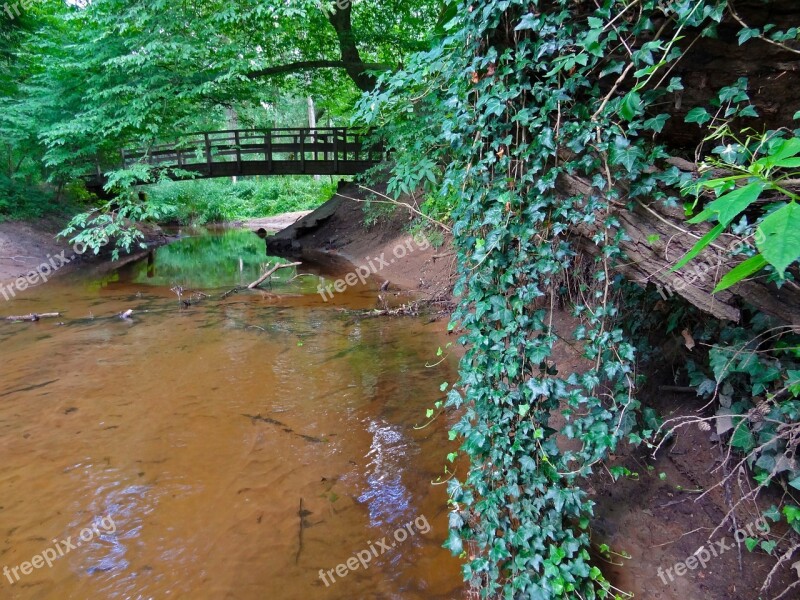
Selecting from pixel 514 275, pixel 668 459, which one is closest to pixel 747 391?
pixel 668 459

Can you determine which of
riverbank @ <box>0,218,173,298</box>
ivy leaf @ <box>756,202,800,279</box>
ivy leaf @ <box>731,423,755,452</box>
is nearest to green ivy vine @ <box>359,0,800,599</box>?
ivy leaf @ <box>731,423,755,452</box>

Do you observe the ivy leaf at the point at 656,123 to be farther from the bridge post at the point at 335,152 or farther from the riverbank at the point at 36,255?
the bridge post at the point at 335,152

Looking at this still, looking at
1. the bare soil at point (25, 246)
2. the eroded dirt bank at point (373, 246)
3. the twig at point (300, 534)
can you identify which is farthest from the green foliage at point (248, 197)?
the twig at point (300, 534)

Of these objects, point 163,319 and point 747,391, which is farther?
point 163,319

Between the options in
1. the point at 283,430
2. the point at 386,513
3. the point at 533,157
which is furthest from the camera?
the point at 283,430

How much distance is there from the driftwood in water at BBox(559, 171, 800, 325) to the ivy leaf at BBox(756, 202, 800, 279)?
0.92 metres

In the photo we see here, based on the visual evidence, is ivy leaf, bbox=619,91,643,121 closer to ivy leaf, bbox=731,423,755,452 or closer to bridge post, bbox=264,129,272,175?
ivy leaf, bbox=731,423,755,452

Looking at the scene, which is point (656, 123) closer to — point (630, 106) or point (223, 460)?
point (630, 106)

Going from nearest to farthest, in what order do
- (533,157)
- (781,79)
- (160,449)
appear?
(781,79) → (533,157) → (160,449)

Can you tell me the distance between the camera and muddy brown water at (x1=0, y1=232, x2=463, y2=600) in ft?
9.02

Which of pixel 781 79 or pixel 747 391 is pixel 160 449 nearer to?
pixel 747 391

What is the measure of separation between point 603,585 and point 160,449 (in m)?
3.50

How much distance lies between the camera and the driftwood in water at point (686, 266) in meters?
1.86

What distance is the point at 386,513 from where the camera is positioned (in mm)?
3186
